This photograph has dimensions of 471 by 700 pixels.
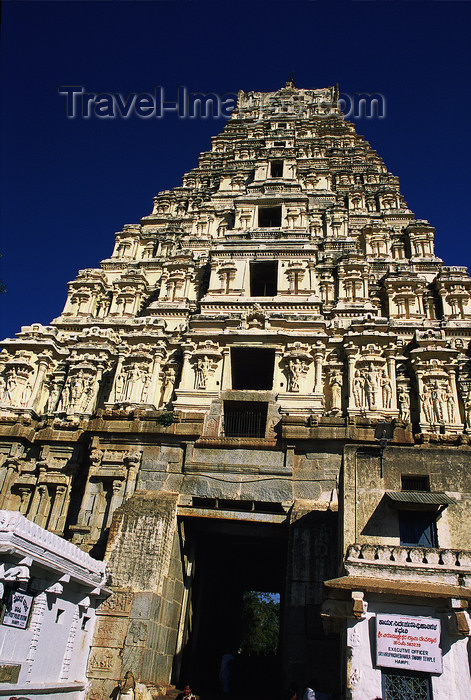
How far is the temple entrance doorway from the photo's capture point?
662 inches

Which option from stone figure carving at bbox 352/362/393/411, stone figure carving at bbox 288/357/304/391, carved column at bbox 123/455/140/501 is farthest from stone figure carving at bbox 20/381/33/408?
stone figure carving at bbox 352/362/393/411

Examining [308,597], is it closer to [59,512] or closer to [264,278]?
[59,512]

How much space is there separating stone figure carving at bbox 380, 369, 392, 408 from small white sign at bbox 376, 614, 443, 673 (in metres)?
10.5

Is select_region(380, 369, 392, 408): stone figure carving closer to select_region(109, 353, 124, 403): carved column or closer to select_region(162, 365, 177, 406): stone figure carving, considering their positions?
select_region(162, 365, 177, 406): stone figure carving

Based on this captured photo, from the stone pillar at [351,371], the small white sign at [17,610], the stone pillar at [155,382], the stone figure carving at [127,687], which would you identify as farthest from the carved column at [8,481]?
the stone pillar at [351,371]

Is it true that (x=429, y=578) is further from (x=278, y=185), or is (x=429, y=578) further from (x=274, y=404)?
(x=278, y=185)

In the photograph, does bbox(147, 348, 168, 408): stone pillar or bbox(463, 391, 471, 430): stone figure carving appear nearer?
bbox(463, 391, 471, 430): stone figure carving

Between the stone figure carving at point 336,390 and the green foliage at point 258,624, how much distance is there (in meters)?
26.4

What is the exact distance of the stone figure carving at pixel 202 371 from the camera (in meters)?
21.3

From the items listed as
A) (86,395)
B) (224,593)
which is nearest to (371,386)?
(224,593)

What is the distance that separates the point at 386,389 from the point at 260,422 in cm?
519

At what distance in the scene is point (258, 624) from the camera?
149ft

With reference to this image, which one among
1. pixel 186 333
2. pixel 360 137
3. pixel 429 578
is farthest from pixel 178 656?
pixel 360 137

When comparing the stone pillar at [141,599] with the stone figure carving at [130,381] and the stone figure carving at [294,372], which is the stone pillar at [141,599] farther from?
the stone figure carving at [294,372]
